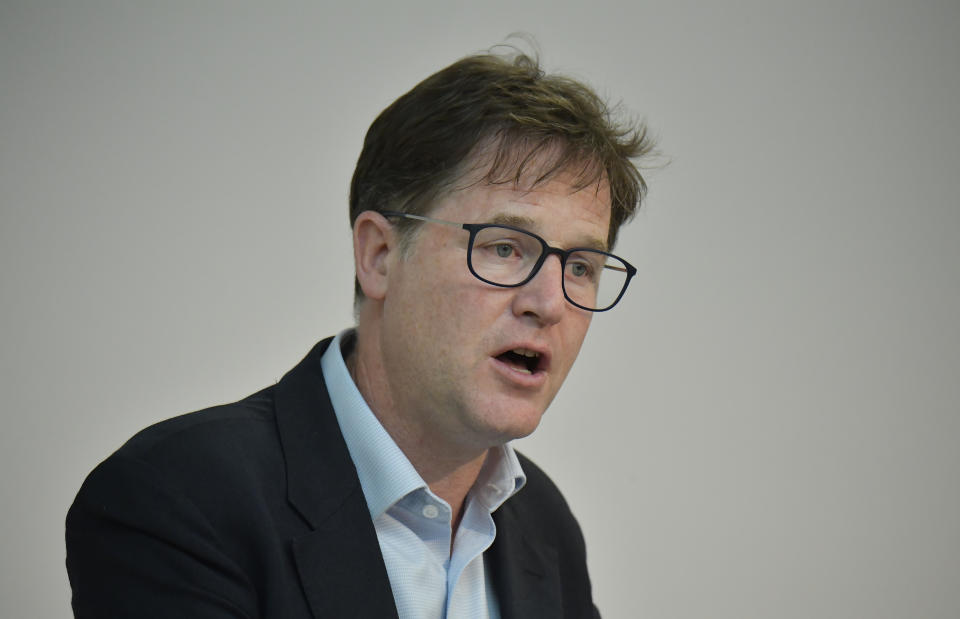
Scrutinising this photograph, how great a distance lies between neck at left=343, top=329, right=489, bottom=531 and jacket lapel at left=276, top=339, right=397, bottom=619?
11 centimetres

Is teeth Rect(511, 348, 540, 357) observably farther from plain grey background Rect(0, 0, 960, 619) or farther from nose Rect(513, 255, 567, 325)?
plain grey background Rect(0, 0, 960, 619)

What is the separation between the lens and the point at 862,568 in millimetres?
3350

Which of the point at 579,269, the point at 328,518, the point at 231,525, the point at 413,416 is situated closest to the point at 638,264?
the point at 579,269

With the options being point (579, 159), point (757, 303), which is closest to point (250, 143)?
point (579, 159)

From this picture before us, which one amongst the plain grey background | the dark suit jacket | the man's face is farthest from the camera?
the plain grey background

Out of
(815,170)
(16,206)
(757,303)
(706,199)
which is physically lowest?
(16,206)

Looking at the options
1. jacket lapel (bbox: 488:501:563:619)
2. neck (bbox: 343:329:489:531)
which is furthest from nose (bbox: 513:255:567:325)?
jacket lapel (bbox: 488:501:563:619)

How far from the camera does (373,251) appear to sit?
1879mm

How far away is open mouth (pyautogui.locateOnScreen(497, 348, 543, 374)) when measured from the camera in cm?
173

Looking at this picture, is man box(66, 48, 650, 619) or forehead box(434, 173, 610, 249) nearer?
man box(66, 48, 650, 619)

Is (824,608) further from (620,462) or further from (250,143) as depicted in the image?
(250,143)

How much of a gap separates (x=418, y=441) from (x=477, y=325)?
28 cm

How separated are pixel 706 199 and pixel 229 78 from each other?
1615 millimetres

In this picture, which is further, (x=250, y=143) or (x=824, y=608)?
(x=824, y=608)
